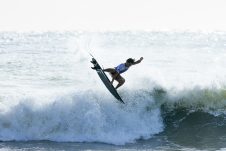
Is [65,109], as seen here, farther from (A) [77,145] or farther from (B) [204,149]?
(B) [204,149]

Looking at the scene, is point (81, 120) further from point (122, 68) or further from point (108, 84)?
point (122, 68)

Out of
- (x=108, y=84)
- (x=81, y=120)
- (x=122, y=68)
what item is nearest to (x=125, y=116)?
(x=108, y=84)

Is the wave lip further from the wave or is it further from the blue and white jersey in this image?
the blue and white jersey

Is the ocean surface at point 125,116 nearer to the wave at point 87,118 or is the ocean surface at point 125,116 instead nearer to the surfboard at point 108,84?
the wave at point 87,118

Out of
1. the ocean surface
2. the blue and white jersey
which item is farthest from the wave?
the blue and white jersey

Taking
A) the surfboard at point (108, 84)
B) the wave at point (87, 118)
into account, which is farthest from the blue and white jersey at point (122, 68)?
the wave at point (87, 118)

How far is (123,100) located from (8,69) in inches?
491

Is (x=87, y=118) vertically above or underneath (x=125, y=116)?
underneath

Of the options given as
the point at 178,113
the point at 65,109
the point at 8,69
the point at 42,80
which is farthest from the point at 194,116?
the point at 8,69

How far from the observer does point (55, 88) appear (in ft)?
71.2

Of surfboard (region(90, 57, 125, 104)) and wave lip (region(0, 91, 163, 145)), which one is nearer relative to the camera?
wave lip (region(0, 91, 163, 145))

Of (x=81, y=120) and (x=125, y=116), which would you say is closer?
(x=81, y=120)

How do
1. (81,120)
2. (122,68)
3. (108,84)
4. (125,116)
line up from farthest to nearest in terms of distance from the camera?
(125,116)
(108,84)
(81,120)
(122,68)

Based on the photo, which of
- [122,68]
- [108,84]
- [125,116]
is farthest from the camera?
[125,116]
